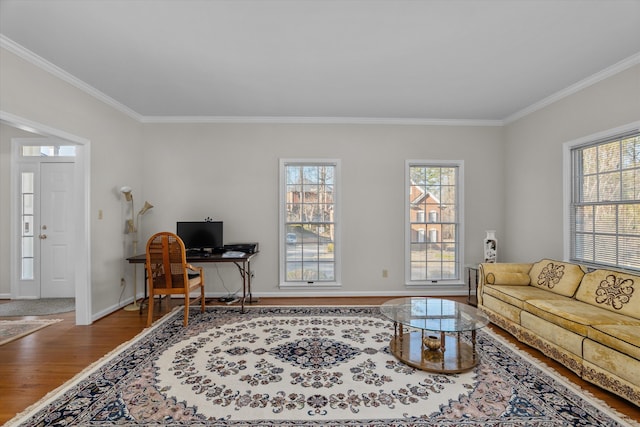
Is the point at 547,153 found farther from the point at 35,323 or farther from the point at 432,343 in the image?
the point at 35,323

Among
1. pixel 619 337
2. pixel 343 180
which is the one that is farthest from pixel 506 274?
pixel 343 180

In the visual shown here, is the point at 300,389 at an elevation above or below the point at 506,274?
below

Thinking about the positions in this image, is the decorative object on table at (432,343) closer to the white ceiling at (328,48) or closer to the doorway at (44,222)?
the white ceiling at (328,48)

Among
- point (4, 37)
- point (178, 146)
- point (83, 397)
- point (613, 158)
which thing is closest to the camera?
point (83, 397)

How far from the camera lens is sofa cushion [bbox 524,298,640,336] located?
2.34 meters

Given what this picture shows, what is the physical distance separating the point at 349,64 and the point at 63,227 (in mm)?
5048

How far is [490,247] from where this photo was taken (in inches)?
171

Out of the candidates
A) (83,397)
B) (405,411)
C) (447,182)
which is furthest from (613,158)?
(83,397)

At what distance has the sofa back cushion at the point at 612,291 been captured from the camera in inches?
100.0

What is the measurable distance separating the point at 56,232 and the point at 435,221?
611 cm

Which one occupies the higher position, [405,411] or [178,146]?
[178,146]

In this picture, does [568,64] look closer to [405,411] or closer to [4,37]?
[405,411]

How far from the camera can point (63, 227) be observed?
467 cm

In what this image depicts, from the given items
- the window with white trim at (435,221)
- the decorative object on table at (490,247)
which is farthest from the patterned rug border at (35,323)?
the decorative object on table at (490,247)
